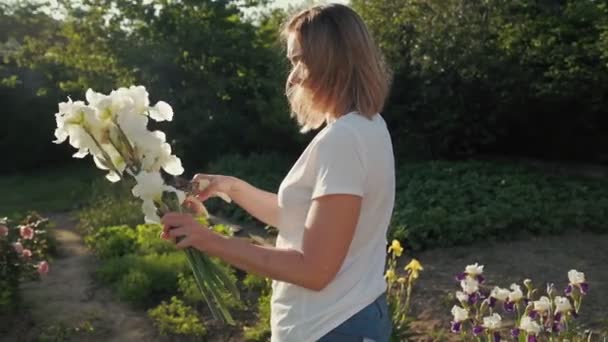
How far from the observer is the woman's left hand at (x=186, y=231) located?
1.82 metres

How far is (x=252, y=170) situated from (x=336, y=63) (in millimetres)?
8946

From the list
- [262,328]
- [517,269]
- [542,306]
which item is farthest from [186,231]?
[517,269]

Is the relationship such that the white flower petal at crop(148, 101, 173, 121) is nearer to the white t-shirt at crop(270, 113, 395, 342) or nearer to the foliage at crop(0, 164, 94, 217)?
the white t-shirt at crop(270, 113, 395, 342)

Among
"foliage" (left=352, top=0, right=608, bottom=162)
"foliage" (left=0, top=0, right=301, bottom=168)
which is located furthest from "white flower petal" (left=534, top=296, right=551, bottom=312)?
"foliage" (left=0, top=0, right=301, bottom=168)

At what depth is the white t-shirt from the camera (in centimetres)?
179

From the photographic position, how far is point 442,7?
10.7m

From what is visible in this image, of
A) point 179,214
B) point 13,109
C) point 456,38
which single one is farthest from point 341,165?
point 13,109

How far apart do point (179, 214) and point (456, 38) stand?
29.4 ft

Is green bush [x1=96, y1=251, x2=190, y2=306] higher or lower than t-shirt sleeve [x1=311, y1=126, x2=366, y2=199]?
lower

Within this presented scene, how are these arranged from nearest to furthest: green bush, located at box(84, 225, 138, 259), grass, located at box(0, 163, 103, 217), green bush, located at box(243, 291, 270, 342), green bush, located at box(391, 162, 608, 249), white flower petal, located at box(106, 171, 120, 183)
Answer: white flower petal, located at box(106, 171, 120, 183)
green bush, located at box(243, 291, 270, 342)
green bush, located at box(84, 225, 138, 259)
green bush, located at box(391, 162, 608, 249)
grass, located at box(0, 163, 103, 217)

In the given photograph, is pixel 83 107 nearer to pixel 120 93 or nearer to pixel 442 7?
pixel 120 93

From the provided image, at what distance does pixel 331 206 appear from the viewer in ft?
5.79

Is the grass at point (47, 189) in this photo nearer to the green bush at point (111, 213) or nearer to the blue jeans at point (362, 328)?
the green bush at point (111, 213)

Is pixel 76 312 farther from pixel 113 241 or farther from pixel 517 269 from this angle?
pixel 517 269
